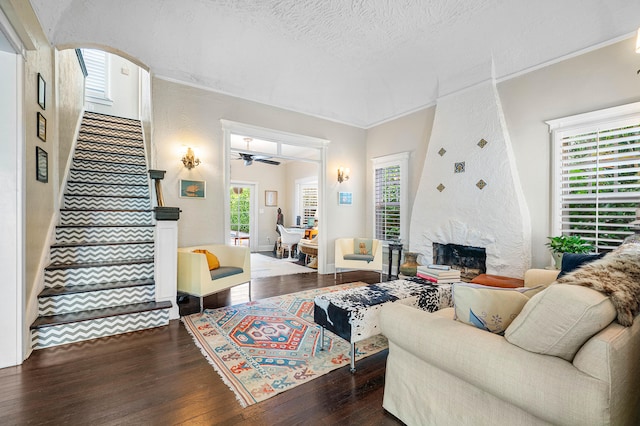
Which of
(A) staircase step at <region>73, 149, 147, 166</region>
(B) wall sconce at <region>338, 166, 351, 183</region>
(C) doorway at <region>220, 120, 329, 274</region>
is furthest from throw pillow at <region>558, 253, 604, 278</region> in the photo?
(A) staircase step at <region>73, 149, 147, 166</region>

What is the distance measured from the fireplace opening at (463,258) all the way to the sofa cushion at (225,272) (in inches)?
123

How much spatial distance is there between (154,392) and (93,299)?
1.66 meters

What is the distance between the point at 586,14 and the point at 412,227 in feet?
11.1

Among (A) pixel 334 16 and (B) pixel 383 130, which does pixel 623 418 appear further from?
(B) pixel 383 130

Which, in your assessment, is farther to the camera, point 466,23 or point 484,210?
point 484,210

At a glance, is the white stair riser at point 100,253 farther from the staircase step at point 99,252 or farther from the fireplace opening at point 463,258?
the fireplace opening at point 463,258

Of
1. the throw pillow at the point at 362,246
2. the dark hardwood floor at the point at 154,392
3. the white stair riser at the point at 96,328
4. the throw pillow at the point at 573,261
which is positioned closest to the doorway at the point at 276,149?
the throw pillow at the point at 362,246

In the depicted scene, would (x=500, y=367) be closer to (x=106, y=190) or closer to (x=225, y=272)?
(x=225, y=272)

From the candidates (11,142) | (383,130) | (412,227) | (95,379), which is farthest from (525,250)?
(11,142)

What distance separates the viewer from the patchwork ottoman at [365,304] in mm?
2229

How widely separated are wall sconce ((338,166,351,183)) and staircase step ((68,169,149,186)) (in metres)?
3.50

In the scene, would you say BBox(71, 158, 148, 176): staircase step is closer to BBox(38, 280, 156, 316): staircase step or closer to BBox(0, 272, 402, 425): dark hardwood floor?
BBox(38, 280, 156, 316): staircase step

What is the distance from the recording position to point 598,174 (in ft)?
10.8

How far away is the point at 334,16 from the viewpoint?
3.71 metres
